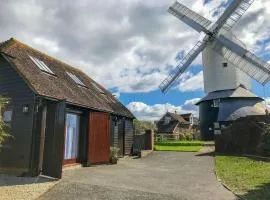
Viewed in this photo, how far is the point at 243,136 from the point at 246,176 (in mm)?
11090

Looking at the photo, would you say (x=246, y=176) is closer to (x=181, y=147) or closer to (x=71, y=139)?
(x=71, y=139)

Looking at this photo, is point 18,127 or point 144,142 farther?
point 144,142

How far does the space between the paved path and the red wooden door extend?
7.31 feet

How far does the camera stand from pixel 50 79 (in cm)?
1798

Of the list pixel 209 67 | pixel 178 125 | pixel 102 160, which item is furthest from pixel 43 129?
pixel 178 125

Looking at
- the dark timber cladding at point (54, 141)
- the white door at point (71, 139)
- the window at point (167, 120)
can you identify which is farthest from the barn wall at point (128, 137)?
the window at point (167, 120)

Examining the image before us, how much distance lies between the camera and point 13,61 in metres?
16.4

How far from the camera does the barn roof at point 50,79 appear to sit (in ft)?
52.9

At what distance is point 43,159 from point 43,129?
135 cm

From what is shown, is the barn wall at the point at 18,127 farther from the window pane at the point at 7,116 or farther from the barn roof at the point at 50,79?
the barn roof at the point at 50,79

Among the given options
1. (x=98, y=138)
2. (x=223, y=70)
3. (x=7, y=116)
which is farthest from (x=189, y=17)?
(x=7, y=116)

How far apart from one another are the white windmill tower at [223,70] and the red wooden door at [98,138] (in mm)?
21913

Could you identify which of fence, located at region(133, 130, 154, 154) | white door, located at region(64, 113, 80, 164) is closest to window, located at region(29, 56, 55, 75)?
white door, located at region(64, 113, 80, 164)

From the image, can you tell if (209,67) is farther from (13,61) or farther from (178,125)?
(13,61)
